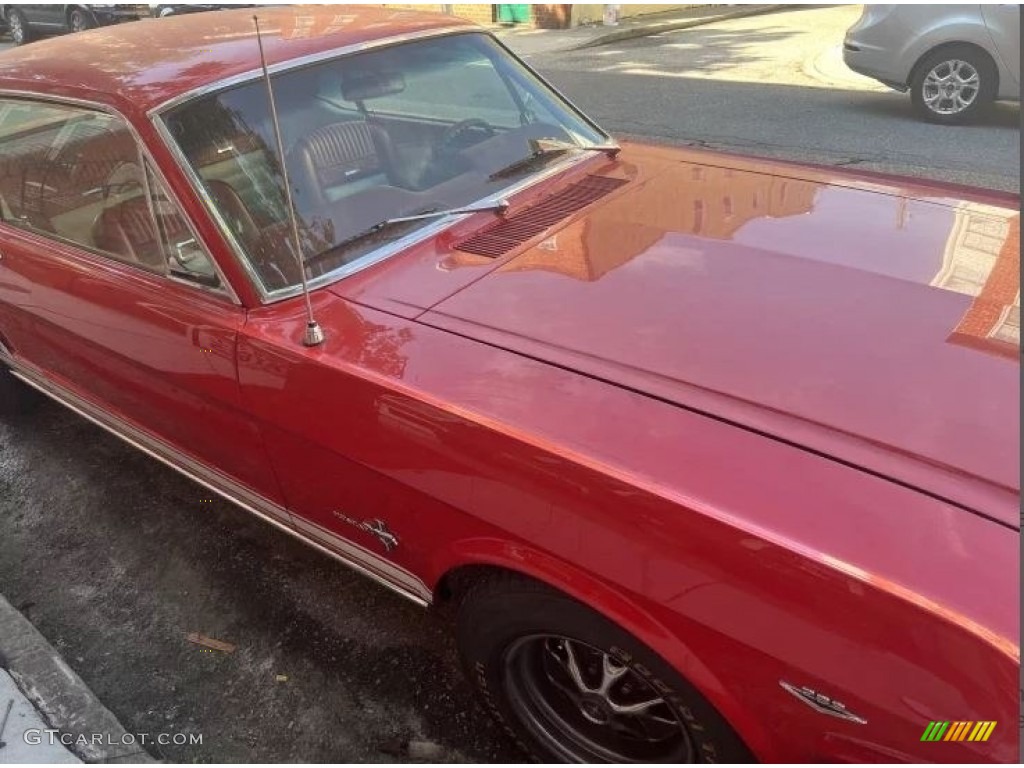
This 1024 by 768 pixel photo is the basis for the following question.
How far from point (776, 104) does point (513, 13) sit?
28.3ft

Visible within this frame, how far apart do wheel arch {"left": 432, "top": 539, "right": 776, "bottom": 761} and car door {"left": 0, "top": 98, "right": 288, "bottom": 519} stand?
921mm

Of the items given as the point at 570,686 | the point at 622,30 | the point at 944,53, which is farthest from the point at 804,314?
the point at 622,30

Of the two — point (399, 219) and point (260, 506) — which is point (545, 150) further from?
point (260, 506)

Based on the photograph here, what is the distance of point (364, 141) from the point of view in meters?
2.48

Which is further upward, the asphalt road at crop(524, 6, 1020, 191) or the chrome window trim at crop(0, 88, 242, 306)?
the chrome window trim at crop(0, 88, 242, 306)

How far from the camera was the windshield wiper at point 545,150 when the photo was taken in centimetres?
260

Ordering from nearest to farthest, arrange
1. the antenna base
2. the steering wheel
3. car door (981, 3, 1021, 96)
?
the antenna base, the steering wheel, car door (981, 3, 1021, 96)

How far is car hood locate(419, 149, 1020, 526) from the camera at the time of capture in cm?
146

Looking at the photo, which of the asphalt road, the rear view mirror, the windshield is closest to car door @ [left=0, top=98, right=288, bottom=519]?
the windshield

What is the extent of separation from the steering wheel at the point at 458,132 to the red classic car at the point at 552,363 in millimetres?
18

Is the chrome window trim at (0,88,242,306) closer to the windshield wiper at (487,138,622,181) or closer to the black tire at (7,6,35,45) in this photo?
the windshield wiper at (487,138,622,181)

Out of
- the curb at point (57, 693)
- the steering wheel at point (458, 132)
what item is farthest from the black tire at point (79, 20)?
the curb at point (57, 693)

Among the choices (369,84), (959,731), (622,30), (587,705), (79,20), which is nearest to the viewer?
(959,731)
